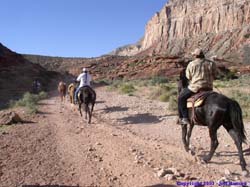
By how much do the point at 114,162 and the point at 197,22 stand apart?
119 meters

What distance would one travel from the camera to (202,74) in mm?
8172

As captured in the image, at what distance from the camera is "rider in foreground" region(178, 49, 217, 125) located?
8.19m

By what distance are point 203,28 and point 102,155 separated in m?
116

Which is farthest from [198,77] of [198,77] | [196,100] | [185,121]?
[185,121]

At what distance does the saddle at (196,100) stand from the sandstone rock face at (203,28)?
7132 centimetres

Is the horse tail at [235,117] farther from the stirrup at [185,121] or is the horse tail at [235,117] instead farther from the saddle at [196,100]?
the stirrup at [185,121]

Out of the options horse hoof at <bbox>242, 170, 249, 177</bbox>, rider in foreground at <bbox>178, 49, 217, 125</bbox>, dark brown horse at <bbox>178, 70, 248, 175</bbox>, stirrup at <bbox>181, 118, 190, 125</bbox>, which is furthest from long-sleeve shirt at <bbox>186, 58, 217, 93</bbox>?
horse hoof at <bbox>242, 170, 249, 177</bbox>

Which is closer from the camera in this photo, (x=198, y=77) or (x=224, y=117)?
(x=224, y=117)

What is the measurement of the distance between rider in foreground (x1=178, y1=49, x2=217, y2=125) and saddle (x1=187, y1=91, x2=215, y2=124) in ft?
0.56

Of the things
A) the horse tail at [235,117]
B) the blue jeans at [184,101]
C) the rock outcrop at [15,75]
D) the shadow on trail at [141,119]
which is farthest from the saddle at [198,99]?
the rock outcrop at [15,75]

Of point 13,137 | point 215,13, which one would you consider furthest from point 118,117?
point 215,13

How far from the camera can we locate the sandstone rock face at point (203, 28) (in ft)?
312

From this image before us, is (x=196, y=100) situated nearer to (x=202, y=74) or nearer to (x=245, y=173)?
(x=202, y=74)

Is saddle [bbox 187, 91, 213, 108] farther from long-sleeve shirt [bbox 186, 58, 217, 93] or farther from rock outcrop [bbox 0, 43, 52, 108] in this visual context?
rock outcrop [bbox 0, 43, 52, 108]
